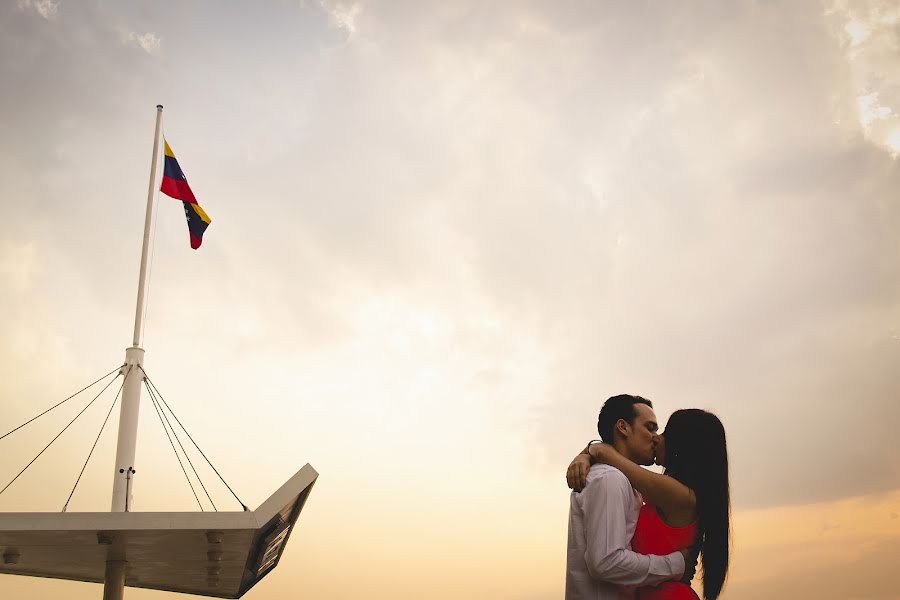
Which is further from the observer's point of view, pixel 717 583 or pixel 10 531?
pixel 10 531

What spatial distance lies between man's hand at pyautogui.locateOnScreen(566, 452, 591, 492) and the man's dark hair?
33cm

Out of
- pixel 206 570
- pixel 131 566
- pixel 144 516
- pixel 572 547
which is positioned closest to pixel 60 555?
pixel 131 566

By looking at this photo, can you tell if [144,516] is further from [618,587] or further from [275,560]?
[618,587]

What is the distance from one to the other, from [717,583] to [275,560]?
46.9 feet

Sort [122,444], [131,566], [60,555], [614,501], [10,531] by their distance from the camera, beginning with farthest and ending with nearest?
[122,444], [131,566], [60,555], [10,531], [614,501]

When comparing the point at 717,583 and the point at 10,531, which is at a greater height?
the point at 10,531

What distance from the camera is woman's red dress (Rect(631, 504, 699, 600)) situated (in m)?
4.68

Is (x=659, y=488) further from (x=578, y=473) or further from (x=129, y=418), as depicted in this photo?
(x=129, y=418)

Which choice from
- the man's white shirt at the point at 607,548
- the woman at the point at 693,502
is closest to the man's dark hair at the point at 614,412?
the woman at the point at 693,502

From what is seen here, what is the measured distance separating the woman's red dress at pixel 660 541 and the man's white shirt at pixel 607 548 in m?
0.08

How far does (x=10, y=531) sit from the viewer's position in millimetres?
10805

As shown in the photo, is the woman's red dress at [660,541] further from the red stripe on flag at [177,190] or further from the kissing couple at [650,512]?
the red stripe on flag at [177,190]

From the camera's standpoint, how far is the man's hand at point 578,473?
4848 millimetres

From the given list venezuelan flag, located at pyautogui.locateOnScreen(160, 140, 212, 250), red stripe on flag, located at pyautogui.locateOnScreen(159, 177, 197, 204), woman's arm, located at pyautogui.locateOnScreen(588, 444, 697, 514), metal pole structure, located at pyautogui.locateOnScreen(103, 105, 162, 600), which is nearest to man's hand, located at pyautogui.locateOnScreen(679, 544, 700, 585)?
woman's arm, located at pyautogui.locateOnScreen(588, 444, 697, 514)
